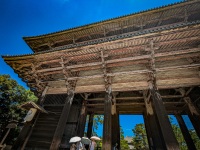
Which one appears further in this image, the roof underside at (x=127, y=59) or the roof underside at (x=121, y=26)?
the roof underside at (x=121, y=26)

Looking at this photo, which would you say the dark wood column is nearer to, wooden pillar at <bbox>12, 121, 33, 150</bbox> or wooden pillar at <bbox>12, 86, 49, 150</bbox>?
wooden pillar at <bbox>12, 86, 49, 150</bbox>

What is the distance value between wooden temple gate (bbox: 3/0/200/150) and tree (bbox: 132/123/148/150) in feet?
43.7

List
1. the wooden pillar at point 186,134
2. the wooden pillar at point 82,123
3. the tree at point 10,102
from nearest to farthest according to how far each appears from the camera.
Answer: the wooden pillar at point 186,134
the wooden pillar at point 82,123
the tree at point 10,102

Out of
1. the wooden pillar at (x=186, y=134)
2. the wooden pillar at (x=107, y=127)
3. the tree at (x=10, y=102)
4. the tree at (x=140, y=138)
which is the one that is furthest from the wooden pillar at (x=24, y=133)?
the tree at (x=140, y=138)

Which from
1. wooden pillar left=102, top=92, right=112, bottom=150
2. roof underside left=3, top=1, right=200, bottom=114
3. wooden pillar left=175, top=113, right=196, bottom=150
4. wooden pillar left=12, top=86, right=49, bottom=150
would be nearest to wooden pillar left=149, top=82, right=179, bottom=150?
roof underside left=3, top=1, right=200, bottom=114

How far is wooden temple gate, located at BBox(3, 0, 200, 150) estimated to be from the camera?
5051 millimetres

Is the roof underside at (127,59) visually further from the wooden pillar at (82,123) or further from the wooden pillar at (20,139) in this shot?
the wooden pillar at (20,139)

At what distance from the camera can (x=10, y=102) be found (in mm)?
15422

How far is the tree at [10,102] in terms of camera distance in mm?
13898

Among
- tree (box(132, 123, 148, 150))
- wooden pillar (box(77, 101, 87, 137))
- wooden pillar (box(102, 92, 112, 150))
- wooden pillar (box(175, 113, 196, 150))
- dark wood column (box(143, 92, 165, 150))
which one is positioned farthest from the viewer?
tree (box(132, 123, 148, 150))

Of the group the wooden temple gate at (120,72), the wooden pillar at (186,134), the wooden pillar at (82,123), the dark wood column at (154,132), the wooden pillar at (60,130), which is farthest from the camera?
the wooden pillar at (82,123)

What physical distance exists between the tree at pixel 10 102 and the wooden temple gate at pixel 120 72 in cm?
1027

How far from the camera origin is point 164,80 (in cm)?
570

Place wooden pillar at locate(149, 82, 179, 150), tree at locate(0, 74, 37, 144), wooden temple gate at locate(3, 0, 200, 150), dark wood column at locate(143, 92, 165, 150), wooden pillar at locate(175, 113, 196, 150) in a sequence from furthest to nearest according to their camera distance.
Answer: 1. tree at locate(0, 74, 37, 144)
2. wooden pillar at locate(175, 113, 196, 150)
3. dark wood column at locate(143, 92, 165, 150)
4. wooden temple gate at locate(3, 0, 200, 150)
5. wooden pillar at locate(149, 82, 179, 150)
